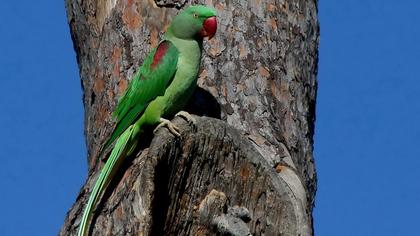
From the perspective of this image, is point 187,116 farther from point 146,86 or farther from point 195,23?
point 195,23

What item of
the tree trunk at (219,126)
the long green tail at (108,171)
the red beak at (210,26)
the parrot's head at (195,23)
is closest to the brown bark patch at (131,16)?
the tree trunk at (219,126)

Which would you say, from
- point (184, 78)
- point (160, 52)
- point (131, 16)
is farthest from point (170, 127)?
point (131, 16)

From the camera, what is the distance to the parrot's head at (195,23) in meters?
6.07

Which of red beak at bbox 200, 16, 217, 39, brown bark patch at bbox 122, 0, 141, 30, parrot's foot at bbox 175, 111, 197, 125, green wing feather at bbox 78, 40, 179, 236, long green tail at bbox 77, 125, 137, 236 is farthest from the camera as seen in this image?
brown bark patch at bbox 122, 0, 141, 30

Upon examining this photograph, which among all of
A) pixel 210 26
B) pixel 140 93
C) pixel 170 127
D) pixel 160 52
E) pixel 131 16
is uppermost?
pixel 131 16

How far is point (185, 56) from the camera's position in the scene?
605cm

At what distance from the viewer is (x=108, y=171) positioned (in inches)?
228

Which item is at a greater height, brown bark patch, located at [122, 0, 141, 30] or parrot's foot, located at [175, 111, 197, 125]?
brown bark patch, located at [122, 0, 141, 30]

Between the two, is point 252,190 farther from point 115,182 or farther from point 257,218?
point 115,182

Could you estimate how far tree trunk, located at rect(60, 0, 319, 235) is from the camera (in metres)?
5.67

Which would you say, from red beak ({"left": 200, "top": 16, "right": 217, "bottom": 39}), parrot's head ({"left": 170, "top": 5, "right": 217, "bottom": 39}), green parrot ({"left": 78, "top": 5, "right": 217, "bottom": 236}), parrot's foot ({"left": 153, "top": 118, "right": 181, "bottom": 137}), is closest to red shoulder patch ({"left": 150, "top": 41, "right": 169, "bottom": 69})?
green parrot ({"left": 78, "top": 5, "right": 217, "bottom": 236})

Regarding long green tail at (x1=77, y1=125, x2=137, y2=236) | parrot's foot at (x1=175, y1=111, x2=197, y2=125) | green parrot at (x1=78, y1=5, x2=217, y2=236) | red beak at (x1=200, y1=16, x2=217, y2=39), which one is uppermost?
red beak at (x1=200, y1=16, x2=217, y2=39)

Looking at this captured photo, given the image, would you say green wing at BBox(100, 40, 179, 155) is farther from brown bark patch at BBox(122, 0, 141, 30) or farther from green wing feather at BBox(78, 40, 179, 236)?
brown bark patch at BBox(122, 0, 141, 30)

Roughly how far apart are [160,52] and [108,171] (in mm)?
715
